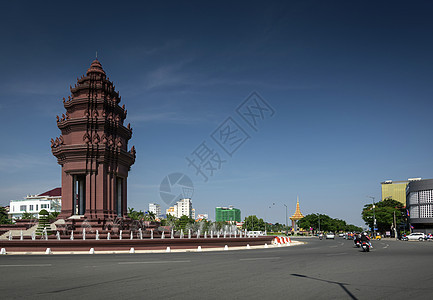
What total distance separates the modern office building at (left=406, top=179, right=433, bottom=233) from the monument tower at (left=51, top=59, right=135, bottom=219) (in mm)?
82745

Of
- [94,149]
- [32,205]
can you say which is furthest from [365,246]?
[32,205]

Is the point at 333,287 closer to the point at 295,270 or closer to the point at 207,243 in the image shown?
the point at 295,270

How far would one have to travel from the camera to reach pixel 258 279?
43.1 ft

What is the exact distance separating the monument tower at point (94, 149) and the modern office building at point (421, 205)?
82.7 m

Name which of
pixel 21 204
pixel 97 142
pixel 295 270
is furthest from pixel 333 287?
pixel 21 204

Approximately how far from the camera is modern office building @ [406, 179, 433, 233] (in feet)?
325

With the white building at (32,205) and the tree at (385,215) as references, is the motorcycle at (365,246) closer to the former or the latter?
the tree at (385,215)

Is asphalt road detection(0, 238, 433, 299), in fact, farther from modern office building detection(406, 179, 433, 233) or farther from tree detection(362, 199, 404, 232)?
tree detection(362, 199, 404, 232)

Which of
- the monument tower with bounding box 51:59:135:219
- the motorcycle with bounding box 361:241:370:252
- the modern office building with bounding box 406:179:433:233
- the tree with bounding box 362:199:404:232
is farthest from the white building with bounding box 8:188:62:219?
the motorcycle with bounding box 361:241:370:252

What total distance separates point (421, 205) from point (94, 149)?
294 feet

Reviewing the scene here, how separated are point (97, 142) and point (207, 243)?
54.7 feet

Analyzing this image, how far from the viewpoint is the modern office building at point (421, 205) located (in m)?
99.2

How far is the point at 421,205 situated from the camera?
101 meters

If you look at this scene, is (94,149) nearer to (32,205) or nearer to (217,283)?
(217,283)
